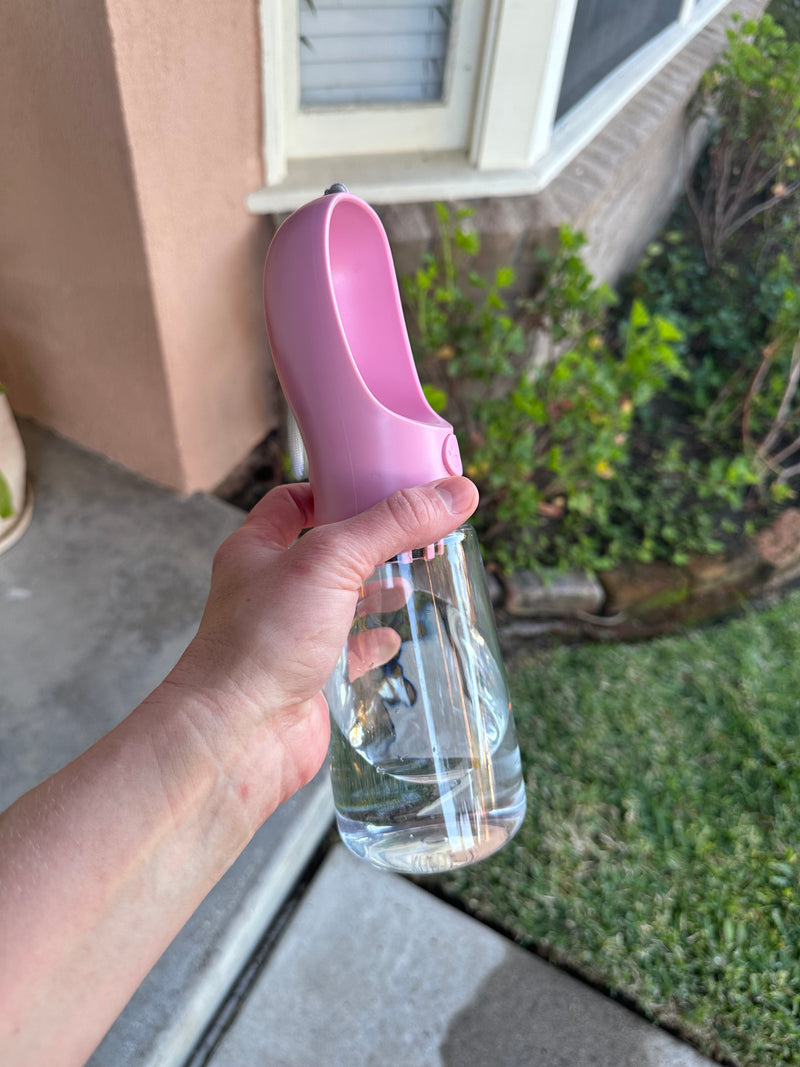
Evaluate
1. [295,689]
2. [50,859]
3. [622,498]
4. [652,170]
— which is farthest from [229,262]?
[652,170]

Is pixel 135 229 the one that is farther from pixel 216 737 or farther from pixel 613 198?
pixel 613 198

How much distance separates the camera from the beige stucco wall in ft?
4.34

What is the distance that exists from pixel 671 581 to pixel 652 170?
1616mm

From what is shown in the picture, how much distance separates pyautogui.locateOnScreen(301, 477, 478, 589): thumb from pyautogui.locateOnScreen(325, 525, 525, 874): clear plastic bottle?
123 millimetres

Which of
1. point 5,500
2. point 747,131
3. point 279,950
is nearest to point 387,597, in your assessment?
point 279,950

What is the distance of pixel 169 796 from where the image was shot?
0.85m

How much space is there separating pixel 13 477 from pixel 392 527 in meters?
1.37

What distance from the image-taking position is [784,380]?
2.77 meters

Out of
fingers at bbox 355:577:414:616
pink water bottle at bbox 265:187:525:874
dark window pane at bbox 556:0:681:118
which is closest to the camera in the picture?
pink water bottle at bbox 265:187:525:874

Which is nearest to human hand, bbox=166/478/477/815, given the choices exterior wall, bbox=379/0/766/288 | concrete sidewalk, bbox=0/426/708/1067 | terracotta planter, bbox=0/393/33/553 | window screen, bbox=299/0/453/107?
concrete sidewalk, bbox=0/426/708/1067

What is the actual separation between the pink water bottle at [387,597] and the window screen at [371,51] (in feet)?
3.81

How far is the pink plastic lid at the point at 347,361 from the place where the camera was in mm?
841

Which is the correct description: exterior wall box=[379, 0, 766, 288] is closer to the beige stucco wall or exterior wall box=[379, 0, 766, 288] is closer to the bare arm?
the beige stucco wall

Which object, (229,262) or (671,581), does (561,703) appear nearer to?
(671,581)
